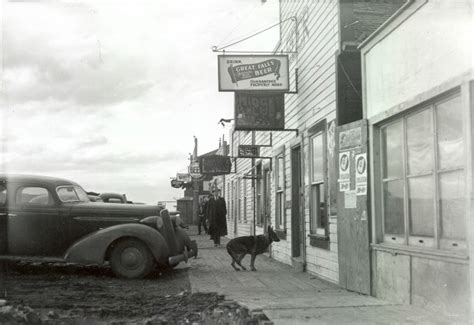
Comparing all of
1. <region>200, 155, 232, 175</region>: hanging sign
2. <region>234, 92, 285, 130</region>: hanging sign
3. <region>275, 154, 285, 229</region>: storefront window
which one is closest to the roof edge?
<region>234, 92, 285, 130</region>: hanging sign

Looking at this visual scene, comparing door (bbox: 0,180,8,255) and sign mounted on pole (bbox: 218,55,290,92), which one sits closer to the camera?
door (bbox: 0,180,8,255)

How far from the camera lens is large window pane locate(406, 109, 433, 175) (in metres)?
5.73

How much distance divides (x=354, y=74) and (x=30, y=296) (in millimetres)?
5722

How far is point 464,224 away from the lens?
16.3 feet

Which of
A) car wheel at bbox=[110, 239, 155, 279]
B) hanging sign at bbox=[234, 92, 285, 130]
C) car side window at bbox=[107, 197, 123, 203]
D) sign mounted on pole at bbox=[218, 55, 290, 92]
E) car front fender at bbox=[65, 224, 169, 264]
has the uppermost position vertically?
sign mounted on pole at bbox=[218, 55, 290, 92]

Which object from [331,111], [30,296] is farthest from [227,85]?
[30,296]

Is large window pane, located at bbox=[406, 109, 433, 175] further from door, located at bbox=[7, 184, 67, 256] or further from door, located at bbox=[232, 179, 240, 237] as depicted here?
door, located at bbox=[232, 179, 240, 237]

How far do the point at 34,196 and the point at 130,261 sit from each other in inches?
85.0

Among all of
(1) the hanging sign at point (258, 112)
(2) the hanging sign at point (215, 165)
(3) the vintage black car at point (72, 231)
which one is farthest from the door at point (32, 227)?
(2) the hanging sign at point (215, 165)

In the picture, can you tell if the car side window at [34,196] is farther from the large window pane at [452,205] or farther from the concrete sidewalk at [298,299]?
the large window pane at [452,205]

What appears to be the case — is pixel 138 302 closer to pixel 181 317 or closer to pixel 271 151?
pixel 181 317

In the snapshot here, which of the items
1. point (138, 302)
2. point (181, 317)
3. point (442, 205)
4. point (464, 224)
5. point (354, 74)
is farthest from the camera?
point (354, 74)

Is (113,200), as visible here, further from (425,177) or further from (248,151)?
(425,177)

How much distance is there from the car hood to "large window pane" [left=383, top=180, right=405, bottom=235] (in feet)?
15.9
